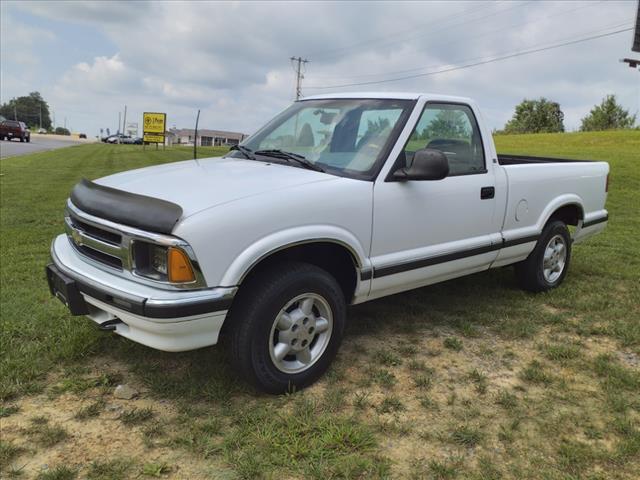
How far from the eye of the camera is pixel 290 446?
2707 millimetres

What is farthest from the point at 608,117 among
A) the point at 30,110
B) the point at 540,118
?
the point at 30,110

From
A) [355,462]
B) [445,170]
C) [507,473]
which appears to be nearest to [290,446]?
[355,462]

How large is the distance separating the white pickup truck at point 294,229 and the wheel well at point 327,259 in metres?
0.01

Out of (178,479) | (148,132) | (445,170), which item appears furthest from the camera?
(148,132)

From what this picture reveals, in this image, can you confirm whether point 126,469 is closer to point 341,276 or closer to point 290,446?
point 290,446

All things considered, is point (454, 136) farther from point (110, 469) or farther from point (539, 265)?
point (110, 469)

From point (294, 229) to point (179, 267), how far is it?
26.7 inches

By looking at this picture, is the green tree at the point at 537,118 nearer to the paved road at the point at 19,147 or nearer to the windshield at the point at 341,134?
the paved road at the point at 19,147

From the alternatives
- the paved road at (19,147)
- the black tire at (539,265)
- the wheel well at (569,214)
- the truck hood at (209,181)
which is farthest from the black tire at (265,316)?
the paved road at (19,147)

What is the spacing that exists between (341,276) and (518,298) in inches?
88.8

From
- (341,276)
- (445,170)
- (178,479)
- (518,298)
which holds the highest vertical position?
(445,170)

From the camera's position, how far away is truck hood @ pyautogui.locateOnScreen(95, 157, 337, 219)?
9.71 feet

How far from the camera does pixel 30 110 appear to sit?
12625 cm

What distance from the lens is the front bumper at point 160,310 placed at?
8.93 feet
